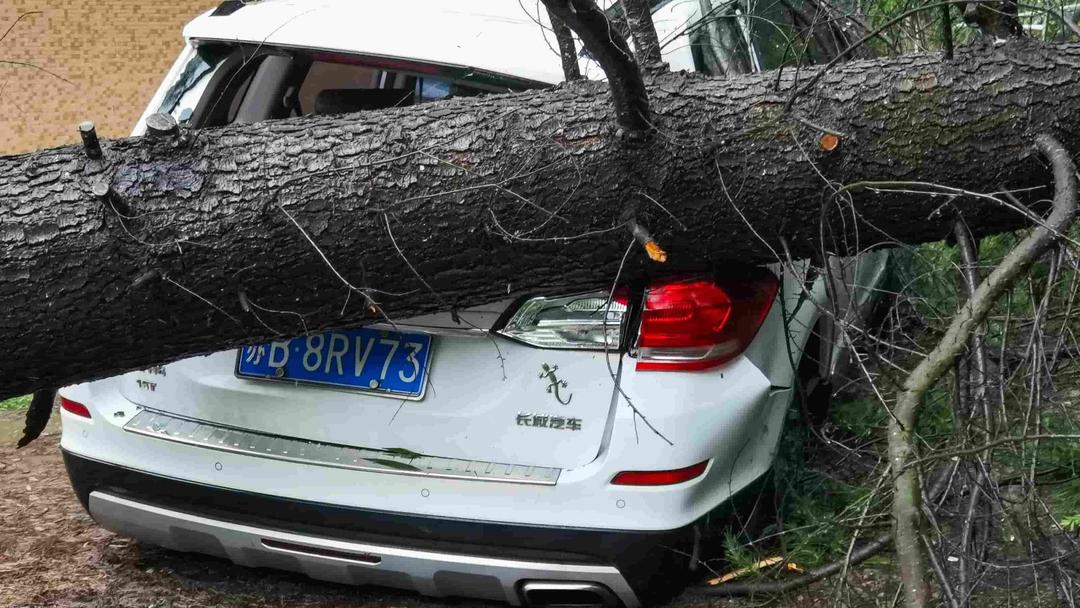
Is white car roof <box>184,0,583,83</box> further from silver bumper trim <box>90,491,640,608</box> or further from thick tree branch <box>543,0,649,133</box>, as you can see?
silver bumper trim <box>90,491,640,608</box>

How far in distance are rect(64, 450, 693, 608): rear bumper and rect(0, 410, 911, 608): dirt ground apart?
222 mm

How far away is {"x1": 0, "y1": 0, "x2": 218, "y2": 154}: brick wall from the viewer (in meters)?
11.1

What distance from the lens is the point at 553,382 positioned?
2711mm

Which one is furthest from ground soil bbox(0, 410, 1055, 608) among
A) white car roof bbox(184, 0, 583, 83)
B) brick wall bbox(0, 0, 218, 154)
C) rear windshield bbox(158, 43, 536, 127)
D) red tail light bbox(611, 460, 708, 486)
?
brick wall bbox(0, 0, 218, 154)

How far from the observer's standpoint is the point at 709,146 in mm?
2324

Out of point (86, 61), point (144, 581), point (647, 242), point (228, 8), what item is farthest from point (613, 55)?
point (86, 61)

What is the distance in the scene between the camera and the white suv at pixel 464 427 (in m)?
2.71

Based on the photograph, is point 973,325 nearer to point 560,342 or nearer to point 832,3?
point 560,342

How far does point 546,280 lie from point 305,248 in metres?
0.53

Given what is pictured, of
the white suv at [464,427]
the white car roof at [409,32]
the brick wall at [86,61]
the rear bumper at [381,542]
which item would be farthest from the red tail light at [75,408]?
the brick wall at [86,61]

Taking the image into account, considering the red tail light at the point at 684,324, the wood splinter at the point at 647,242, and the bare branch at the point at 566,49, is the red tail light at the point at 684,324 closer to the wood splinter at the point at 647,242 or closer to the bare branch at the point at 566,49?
the wood splinter at the point at 647,242

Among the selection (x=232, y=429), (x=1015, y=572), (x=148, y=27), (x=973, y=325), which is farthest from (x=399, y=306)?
(x=148, y=27)

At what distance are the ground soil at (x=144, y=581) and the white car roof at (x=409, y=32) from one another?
1.50 meters

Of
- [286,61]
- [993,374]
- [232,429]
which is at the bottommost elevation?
[993,374]
